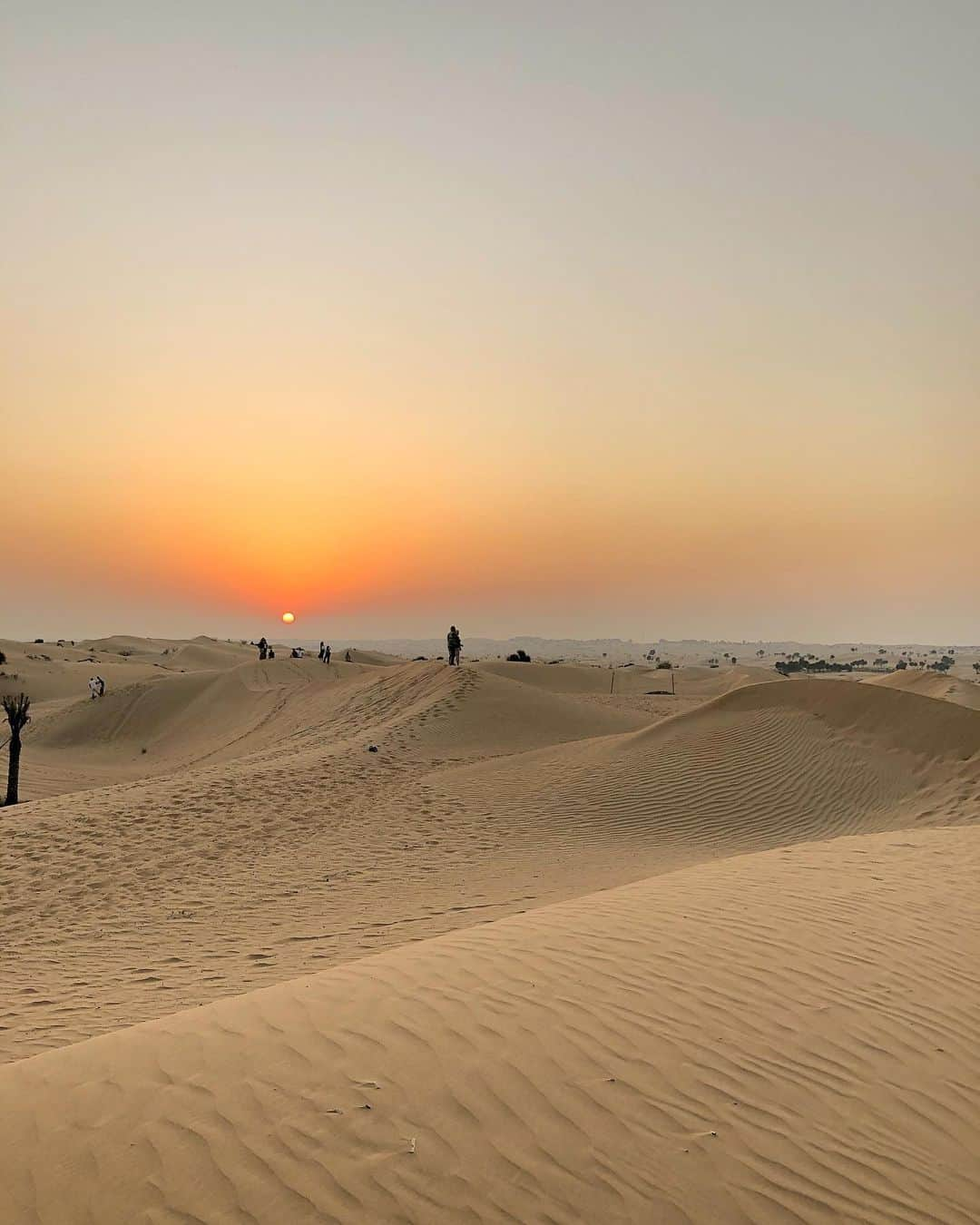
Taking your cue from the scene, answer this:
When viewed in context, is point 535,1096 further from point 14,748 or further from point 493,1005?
point 14,748

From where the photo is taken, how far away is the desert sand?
3209 mm

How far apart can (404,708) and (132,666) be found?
31.7m

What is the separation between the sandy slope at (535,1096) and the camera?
3.11m

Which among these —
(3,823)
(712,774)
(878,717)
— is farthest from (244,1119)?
(878,717)

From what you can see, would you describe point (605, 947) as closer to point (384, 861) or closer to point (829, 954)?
point (829, 954)

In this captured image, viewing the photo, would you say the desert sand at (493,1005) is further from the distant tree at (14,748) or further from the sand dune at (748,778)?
the distant tree at (14,748)

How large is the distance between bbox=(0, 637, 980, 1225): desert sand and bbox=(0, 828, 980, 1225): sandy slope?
15 mm

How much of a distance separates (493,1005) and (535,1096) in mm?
864

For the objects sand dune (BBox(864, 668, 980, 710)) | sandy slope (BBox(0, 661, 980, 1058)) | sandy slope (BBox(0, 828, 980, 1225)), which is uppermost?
sand dune (BBox(864, 668, 980, 710))

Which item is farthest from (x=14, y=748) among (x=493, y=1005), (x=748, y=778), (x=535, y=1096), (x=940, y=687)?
(x=940, y=687)

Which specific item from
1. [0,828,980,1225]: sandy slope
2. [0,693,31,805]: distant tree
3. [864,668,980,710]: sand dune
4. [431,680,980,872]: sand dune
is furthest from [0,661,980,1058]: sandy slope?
[864,668,980,710]: sand dune

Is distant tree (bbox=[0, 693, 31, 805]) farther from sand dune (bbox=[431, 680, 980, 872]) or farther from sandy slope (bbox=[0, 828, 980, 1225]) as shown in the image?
sandy slope (bbox=[0, 828, 980, 1225])

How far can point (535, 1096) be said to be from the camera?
3627mm

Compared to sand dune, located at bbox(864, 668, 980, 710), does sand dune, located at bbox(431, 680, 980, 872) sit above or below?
below
